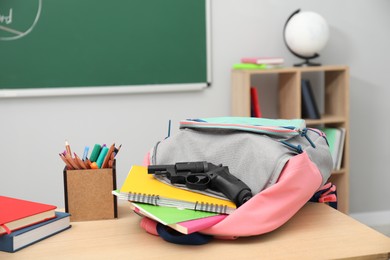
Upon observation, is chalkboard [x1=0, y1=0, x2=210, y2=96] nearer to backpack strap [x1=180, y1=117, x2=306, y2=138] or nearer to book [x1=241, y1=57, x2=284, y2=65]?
book [x1=241, y1=57, x2=284, y2=65]

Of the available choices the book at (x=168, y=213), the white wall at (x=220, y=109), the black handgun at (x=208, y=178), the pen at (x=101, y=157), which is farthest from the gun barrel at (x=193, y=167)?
the white wall at (x=220, y=109)

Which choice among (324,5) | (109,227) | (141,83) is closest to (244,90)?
(141,83)

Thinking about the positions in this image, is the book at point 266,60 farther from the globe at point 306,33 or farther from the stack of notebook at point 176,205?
the stack of notebook at point 176,205

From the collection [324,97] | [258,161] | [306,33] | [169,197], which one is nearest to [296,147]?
[258,161]

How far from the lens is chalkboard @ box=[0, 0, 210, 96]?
9.78 ft

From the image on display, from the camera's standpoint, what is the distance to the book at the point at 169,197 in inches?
50.7

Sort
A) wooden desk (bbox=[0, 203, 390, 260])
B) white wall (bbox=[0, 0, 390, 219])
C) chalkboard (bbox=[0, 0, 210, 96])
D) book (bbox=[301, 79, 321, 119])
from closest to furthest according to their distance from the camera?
1. wooden desk (bbox=[0, 203, 390, 260])
2. chalkboard (bbox=[0, 0, 210, 96])
3. white wall (bbox=[0, 0, 390, 219])
4. book (bbox=[301, 79, 321, 119])

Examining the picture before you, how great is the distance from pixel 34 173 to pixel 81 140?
0.32 meters

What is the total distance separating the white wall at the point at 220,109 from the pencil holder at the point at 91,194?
4.38ft

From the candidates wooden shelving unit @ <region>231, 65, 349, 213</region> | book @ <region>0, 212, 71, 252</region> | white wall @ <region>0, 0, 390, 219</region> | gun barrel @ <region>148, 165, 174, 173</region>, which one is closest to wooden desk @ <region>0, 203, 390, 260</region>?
book @ <region>0, 212, 71, 252</region>

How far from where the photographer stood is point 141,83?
316 cm

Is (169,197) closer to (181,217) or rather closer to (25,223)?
(181,217)

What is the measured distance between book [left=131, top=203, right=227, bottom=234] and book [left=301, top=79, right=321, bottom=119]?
2048 millimetres

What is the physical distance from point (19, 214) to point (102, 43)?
1.90m
